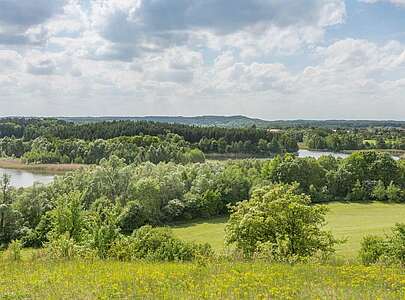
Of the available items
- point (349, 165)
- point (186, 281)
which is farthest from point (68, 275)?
point (349, 165)

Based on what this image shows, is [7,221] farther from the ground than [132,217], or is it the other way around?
[7,221]

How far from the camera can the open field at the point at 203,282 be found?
778 centimetres

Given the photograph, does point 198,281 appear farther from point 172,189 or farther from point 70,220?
point 172,189

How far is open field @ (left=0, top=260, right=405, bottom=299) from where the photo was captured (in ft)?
25.5

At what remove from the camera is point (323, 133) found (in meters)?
174

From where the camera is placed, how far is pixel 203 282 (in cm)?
895

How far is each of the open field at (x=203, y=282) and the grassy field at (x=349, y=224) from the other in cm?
2766

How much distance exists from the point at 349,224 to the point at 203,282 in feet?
153

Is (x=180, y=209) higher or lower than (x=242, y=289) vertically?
lower

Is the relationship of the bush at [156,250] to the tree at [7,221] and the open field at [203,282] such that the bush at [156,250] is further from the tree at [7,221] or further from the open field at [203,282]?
the tree at [7,221]

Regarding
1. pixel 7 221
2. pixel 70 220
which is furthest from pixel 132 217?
pixel 70 220

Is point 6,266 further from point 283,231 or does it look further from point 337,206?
point 337,206

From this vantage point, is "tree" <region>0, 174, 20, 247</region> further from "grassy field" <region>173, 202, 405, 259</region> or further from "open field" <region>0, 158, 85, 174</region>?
"open field" <region>0, 158, 85, 174</region>

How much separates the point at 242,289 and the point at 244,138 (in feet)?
439
